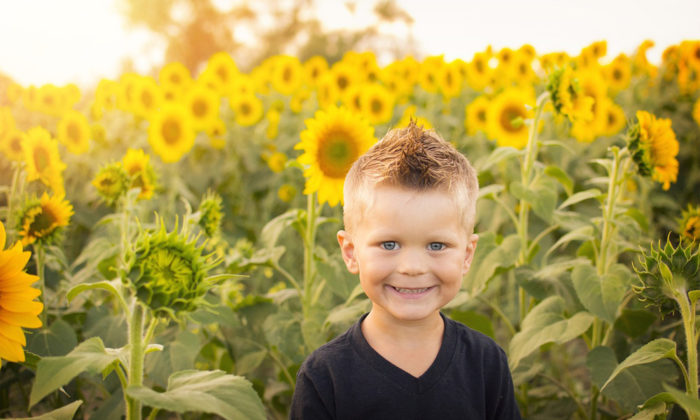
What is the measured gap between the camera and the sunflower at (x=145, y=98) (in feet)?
14.5

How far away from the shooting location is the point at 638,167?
202 cm

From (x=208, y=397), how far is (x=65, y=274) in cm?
116

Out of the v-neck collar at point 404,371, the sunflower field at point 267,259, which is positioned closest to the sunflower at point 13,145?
the sunflower field at point 267,259

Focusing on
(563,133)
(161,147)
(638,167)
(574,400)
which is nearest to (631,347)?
(574,400)

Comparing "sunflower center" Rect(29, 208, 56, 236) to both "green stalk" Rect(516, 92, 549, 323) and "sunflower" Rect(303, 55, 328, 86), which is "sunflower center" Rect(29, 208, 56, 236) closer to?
"green stalk" Rect(516, 92, 549, 323)

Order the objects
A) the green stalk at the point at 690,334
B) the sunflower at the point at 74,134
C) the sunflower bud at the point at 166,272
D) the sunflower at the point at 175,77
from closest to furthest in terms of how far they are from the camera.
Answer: the sunflower bud at the point at 166,272, the green stalk at the point at 690,334, the sunflower at the point at 74,134, the sunflower at the point at 175,77

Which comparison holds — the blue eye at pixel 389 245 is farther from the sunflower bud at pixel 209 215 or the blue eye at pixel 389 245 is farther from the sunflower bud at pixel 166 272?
the sunflower bud at pixel 209 215

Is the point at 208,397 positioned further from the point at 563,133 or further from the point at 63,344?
the point at 563,133

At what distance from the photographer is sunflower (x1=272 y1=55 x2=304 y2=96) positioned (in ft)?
18.8

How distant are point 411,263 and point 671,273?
2.09 feet

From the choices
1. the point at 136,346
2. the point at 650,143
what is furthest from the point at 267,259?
the point at 650,143

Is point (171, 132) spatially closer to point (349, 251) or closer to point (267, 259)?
point (267, 259)

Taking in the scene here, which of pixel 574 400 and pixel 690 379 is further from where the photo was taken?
pixel 574 400

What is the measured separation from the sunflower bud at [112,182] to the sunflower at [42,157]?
0.50 meters
